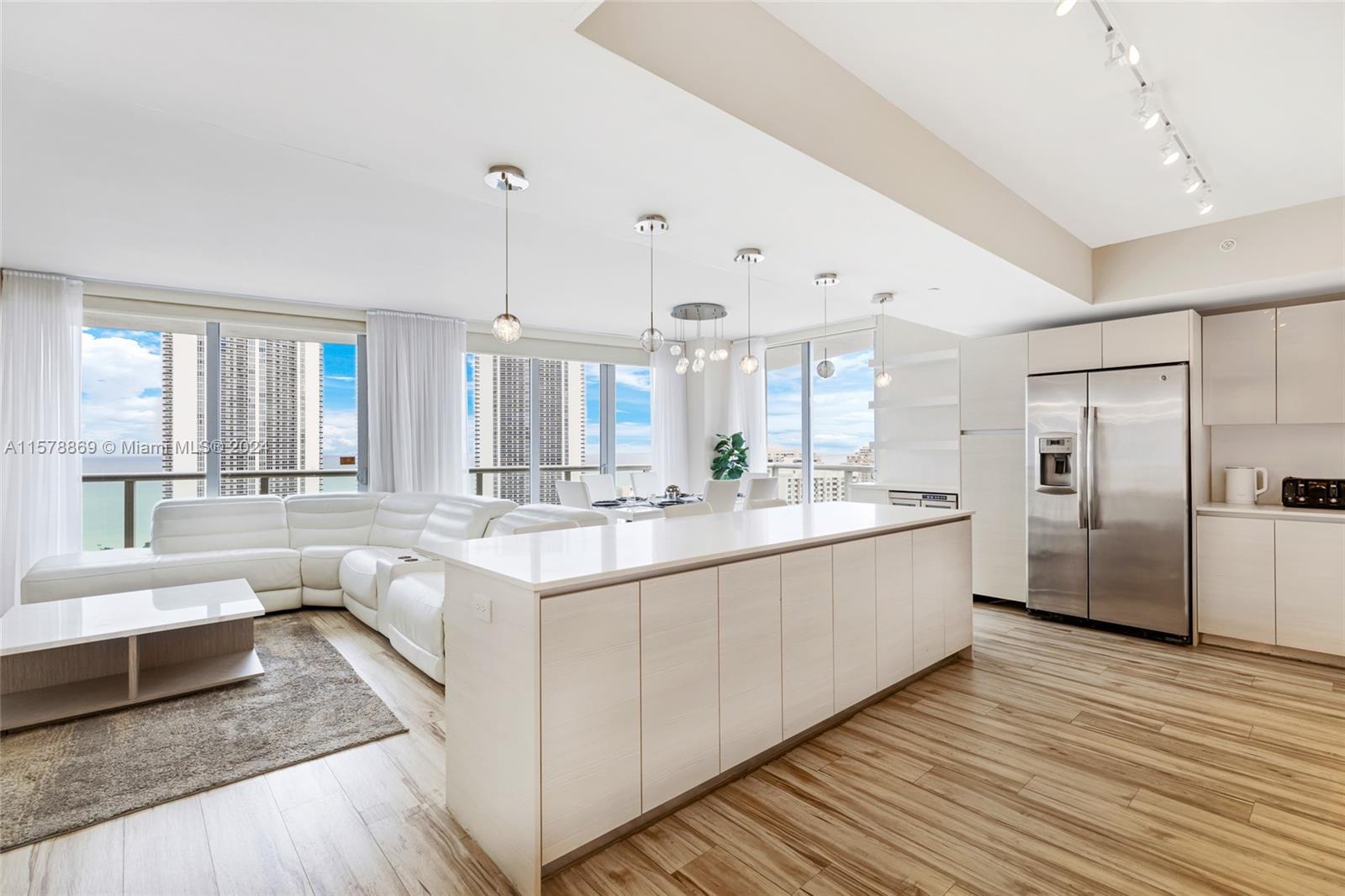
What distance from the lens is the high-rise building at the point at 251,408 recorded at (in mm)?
5691

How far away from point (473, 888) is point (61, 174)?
3.99 m

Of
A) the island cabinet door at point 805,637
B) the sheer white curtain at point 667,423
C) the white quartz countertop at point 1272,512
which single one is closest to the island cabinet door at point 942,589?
the island cabinet door at point 805,637

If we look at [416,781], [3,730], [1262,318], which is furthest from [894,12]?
[3,730]

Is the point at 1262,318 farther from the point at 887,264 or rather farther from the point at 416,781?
the point at 416,781

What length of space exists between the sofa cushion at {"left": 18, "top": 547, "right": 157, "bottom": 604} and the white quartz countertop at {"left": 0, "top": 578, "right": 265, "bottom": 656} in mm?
611

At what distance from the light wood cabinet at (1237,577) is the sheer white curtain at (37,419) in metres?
8.39

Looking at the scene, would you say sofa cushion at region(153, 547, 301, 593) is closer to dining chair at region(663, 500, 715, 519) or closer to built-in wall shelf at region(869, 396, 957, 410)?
dining chair at region(663, 500, 715, 519)

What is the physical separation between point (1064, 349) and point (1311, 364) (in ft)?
4.27

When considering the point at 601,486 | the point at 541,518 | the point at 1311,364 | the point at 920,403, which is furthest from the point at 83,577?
the point at 1311,364

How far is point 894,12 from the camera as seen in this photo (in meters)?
1.98

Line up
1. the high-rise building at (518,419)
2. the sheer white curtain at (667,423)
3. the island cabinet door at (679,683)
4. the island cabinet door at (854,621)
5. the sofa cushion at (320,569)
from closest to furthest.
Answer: the island cabinet door at (679,683), the island cabinet door at (854,621), the sofa cushion at (320,569), the high-rise building at (518,419), the sheer white curtain at (667,423)

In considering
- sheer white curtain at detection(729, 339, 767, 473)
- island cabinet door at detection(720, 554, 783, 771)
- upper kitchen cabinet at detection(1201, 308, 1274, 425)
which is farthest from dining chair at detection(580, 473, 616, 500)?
upper kitchen cabinet at detection(1201, 308, 1274, 425)

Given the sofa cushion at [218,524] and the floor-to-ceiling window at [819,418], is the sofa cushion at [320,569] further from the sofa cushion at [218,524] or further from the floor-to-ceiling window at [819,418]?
the floor-to-ceiling window at [819,418]

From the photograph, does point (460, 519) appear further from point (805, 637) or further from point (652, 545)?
point (805, 637)
